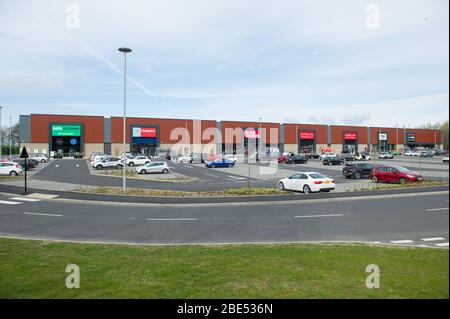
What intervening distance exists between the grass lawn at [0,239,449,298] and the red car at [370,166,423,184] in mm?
20640

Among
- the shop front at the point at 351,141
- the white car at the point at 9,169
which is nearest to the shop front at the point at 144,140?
the white car at the point at 9,169

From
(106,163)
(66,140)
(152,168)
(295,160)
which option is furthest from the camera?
(66,140)

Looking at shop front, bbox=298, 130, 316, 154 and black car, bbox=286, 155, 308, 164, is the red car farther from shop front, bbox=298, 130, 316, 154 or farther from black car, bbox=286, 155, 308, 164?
shop front, bbox=298, 130, 316, 154

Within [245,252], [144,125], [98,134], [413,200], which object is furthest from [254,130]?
[245,252]

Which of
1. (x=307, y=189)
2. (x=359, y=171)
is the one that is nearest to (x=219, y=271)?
(x=307, y=189)

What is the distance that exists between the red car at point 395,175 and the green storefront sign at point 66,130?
65.3 meters

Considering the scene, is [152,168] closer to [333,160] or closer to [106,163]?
[106,163]

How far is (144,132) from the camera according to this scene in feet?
259

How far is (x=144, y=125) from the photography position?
7900 cm

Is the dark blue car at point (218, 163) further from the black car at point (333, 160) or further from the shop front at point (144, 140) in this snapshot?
the shop front at point (144, 140)

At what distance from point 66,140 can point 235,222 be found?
236 ft

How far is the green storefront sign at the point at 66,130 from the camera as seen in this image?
7375 cm

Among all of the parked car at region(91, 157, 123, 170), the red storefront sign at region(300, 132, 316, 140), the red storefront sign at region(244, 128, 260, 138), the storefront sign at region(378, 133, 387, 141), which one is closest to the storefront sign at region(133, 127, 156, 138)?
the red storefront sign at region(244, 128, 260, 138)
